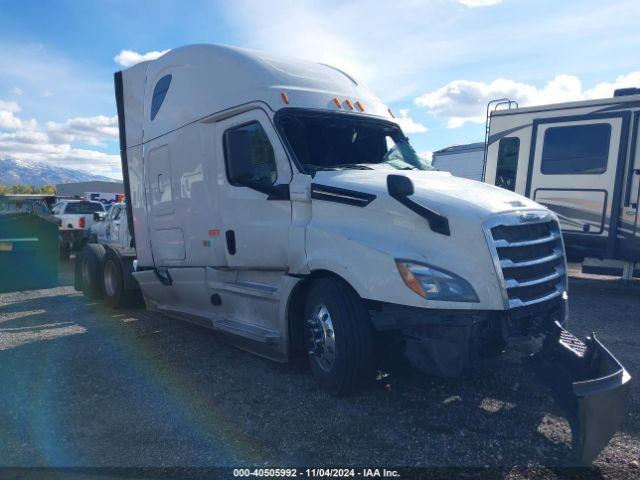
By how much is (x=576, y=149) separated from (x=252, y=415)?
8035 millimetres

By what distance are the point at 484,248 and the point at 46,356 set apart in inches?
189

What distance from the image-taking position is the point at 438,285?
11.9 feet

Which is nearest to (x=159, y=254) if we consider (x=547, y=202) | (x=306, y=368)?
(x=306, y=368)

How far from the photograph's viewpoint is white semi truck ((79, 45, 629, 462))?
3654mm

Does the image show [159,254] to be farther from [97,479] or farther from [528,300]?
[528,300]

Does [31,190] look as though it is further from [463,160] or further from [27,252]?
[27,252]

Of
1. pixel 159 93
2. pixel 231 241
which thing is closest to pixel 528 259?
pixel 231 241

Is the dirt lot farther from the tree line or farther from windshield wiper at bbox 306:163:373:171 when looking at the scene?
the tree line

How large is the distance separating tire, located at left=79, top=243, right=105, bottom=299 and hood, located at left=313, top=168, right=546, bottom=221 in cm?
577

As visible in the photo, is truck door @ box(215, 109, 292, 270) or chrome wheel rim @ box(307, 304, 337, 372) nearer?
chrome wheel rim @ box(307, 304, 337, 372)

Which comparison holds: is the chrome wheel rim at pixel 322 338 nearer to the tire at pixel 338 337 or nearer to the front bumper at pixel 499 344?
the tire at pixel 338 337

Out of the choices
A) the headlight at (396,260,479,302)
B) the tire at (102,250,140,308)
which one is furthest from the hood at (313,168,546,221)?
the tire at (102,250,140,308)

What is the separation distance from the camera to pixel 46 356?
5617 millimetres

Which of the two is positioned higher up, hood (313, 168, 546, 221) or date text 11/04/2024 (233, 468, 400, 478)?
hood (313, 168, 546, 221)
